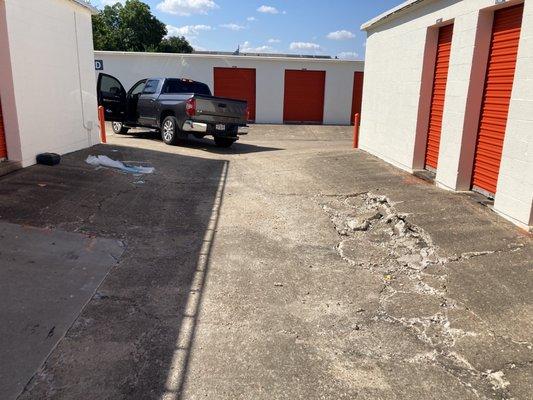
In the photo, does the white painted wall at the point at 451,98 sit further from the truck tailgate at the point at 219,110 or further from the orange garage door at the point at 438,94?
the truck tailgate at the point at 219,110

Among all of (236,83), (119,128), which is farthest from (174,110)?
(236,83)

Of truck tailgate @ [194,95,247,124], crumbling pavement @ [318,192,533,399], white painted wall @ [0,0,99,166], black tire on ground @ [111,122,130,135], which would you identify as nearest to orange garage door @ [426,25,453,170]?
crumbling pavement @ [318,192,533,399]

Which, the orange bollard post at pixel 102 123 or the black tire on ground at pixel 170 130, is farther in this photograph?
the black tire on ground at pixel 170 130

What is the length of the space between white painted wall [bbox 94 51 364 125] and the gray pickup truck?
21.4 ft

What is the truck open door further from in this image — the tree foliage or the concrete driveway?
the tree foliage

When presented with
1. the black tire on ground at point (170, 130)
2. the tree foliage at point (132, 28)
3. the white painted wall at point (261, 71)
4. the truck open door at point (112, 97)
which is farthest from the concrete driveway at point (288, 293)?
the tree foliage at point (132, 28)

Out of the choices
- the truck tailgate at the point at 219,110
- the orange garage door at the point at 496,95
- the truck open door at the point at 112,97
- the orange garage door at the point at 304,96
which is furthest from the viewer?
the orange garage door at the point at 304,96

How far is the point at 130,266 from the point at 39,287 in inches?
42.0

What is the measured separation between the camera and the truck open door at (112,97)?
15.5 metres

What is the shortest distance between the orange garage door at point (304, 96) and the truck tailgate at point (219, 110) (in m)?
10.4

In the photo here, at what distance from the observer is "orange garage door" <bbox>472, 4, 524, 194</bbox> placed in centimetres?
709

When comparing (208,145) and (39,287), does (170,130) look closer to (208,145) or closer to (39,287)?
(208,145)

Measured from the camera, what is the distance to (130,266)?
18.0 feet

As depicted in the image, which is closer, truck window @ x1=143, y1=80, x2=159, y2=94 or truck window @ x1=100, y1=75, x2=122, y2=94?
truck window @ x1=143, y1=80, x2=159, y2=94
